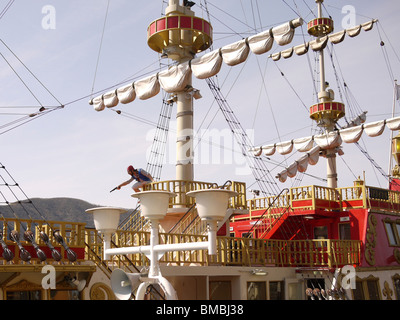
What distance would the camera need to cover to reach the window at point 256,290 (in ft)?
59.6

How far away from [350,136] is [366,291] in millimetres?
13619

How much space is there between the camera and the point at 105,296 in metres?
14.7

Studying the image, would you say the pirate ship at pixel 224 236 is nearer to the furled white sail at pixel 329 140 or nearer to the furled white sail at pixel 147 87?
the furled white sail at pixel 147 87

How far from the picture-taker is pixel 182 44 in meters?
22.1

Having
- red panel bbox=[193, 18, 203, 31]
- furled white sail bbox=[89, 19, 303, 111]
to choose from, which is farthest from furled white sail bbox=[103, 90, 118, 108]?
red panel bbox=[193, 18, 203, 31]

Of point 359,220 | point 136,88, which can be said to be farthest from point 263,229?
point 136,88

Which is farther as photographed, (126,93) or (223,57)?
(126,93)

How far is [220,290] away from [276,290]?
93.6 inches

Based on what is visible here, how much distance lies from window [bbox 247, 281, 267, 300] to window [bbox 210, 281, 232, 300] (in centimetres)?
66

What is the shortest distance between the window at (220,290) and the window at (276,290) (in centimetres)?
173

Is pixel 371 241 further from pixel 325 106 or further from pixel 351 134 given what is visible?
pixel 325 106

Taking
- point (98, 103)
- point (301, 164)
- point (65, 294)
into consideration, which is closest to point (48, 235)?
point (65, 294)

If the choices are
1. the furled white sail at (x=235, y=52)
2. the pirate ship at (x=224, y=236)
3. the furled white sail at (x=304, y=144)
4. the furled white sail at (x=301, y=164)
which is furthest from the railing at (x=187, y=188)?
the furled white sail at (x=304, y=144)

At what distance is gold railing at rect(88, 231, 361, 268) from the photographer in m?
16.7
